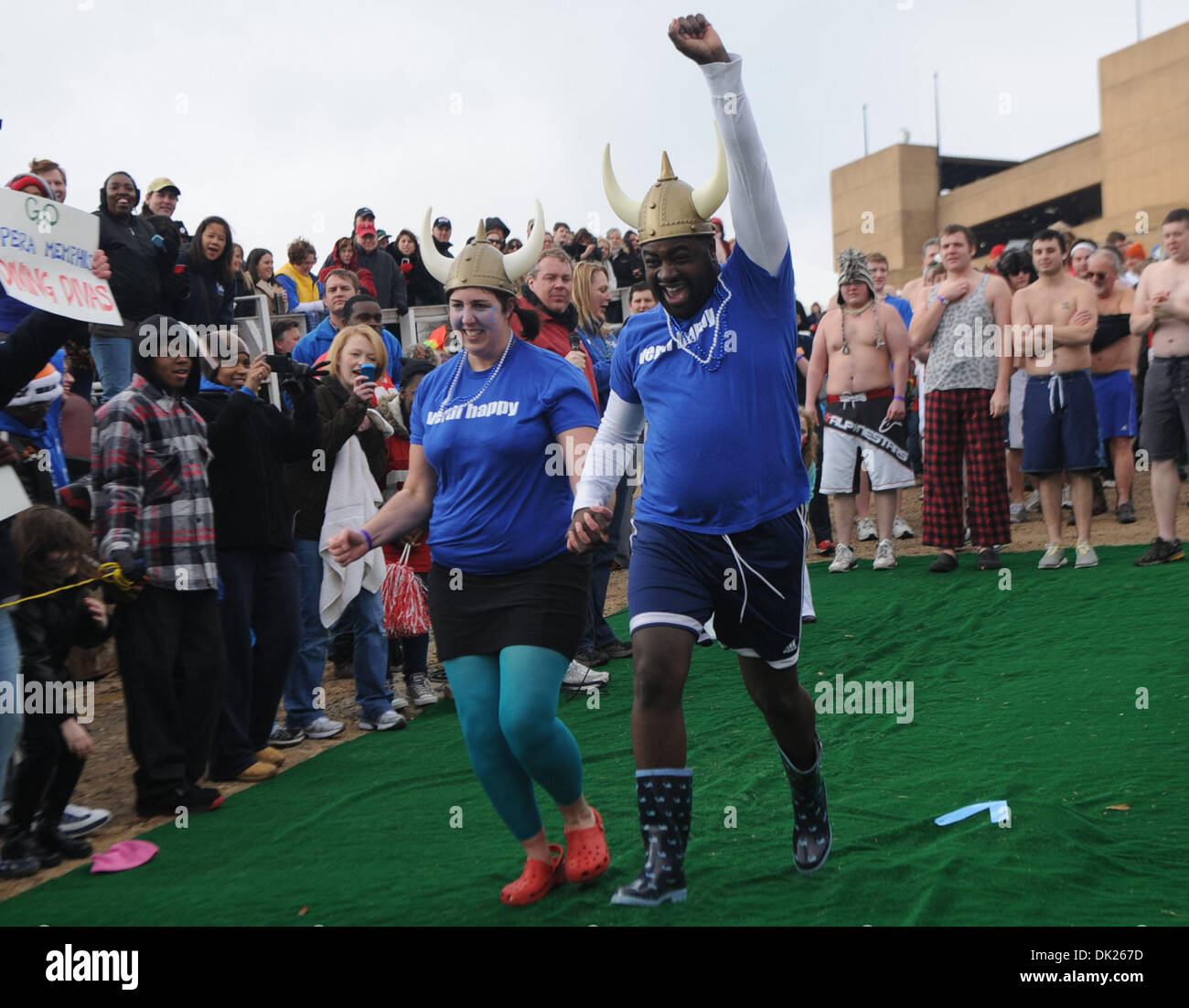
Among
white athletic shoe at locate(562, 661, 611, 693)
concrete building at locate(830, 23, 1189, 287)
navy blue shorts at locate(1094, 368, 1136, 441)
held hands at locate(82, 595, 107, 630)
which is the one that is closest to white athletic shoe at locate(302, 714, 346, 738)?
white athletic shoe at locate(562, 661, 611, 693)

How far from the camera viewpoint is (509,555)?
4.06 metres

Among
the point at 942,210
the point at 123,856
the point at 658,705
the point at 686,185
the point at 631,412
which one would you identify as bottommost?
the point at 123,856

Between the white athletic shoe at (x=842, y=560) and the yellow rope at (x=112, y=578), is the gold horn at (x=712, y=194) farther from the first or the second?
the white athletic shoe at (x=842, y=560)

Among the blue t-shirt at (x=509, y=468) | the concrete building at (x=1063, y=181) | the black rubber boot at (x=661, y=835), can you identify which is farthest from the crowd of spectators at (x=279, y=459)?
the concrete building at (x=1063, y=181)

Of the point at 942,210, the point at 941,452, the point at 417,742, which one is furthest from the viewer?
the point at 942,210

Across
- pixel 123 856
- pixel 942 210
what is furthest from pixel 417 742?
pixel 942 210

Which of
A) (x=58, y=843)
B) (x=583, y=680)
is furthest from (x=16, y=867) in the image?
(x=583, y=680)

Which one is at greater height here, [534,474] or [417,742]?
[534,474]

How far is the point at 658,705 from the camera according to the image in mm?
3693

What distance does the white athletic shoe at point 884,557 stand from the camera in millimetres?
10094
